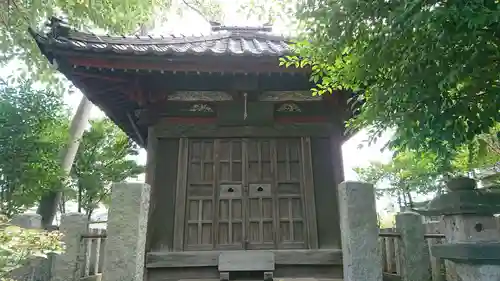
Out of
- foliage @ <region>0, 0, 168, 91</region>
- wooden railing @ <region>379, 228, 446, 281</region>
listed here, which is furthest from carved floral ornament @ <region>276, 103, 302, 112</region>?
foliage @ <region>0, 0, 168, 91</region>

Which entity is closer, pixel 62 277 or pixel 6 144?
pixel 62 277

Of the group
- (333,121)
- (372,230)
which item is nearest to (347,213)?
(372,230)

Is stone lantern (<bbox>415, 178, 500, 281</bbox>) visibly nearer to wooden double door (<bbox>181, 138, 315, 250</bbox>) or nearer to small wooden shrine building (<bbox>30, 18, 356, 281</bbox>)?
small wooden shrine building (<bbox>30, 18, 356, 281</bbox>)

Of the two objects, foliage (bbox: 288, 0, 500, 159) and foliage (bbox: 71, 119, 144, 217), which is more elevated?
foliage (bbox: 71, 119, 144, 217)

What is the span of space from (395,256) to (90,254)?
15.5ft

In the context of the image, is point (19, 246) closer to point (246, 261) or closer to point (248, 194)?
point (246, 261)

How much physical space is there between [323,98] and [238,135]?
158 cm

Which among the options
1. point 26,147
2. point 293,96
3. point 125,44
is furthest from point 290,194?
point 26,147

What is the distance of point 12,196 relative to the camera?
820 cm

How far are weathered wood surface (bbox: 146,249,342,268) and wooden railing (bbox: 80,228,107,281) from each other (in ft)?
2.96

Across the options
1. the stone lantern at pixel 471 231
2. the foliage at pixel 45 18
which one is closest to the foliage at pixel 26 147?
the foliage at pixel 45 18

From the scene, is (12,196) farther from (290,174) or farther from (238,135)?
(290,174)

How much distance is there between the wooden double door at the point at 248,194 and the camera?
18.2 ft

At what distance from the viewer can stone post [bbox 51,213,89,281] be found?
485 centimetres
